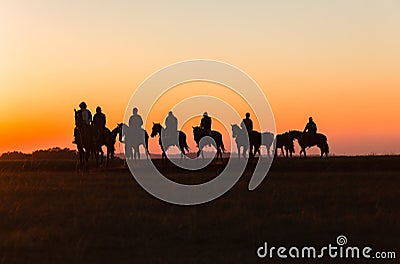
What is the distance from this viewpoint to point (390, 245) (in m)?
11.8

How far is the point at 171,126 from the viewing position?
127 ft

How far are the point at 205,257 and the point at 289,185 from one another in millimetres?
11836

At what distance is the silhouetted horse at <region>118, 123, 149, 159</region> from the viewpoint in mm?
37969

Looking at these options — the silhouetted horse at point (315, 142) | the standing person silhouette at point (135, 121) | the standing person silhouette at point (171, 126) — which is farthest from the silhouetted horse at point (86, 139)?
the silhouetted horse at point (315, 142)

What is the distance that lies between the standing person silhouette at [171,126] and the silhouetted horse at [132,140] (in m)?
1.12

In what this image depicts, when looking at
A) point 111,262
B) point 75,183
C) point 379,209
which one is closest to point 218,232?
Answer: point 111,262

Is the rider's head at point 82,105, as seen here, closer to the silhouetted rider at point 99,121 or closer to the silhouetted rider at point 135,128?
the silhouetted rider at point 99,121

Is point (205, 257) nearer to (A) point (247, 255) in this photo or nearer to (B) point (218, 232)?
(A) point (247, 255)

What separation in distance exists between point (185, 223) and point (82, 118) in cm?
1918

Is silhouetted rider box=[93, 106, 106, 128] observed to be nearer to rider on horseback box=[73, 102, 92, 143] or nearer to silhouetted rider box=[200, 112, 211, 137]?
rider on horseback box=[73, 102, 92, 143]

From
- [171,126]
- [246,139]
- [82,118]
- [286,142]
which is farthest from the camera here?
[286,142]

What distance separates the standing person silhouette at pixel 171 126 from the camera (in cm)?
3782

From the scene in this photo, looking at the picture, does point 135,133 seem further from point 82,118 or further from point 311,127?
point 311,127

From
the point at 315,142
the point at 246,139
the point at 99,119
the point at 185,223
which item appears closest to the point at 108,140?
the point at 99,119
